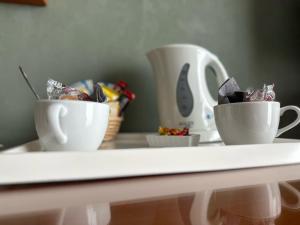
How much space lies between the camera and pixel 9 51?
0.85 metres

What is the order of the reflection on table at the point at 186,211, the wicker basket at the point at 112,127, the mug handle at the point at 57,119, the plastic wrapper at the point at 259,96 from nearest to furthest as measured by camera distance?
1. the reflection on table at the point at 186,211
2. the mug handle at the point at 57,119
3. the plastic wrapper at the point at 259,96
4. the wicker basket at the point at 112,127

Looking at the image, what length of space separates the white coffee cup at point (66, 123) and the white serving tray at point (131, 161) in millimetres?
58

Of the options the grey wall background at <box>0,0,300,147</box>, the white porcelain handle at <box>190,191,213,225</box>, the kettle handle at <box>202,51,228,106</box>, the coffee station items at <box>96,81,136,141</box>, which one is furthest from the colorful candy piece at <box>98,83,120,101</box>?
the white porcelain handle at <box>190,191,213,225</box>

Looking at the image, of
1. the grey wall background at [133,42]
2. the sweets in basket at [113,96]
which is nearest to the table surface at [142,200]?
the sweets in basket at [113,96]

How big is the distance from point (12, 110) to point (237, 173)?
68 centimetres

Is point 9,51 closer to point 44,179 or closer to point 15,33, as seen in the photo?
point 15,33

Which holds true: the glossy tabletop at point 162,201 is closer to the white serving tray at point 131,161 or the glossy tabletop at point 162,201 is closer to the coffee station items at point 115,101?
the white serving tray at point 131,161

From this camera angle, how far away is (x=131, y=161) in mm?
359

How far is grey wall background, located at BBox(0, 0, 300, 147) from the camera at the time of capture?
857 mm

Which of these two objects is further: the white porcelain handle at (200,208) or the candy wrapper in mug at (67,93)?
the candy wrapper in mug at (67,93)

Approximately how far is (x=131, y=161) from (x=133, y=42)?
67 centimetres

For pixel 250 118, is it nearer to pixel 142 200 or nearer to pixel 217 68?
pixel 142 200

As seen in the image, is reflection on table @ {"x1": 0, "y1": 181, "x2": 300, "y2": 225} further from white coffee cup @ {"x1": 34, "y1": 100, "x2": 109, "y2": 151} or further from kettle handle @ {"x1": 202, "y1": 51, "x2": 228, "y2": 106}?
kettle handle @ {"x1": 202, "y1": 51, "x2": 228, "y2": 106}

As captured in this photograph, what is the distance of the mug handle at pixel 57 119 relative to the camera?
1.27 feet
